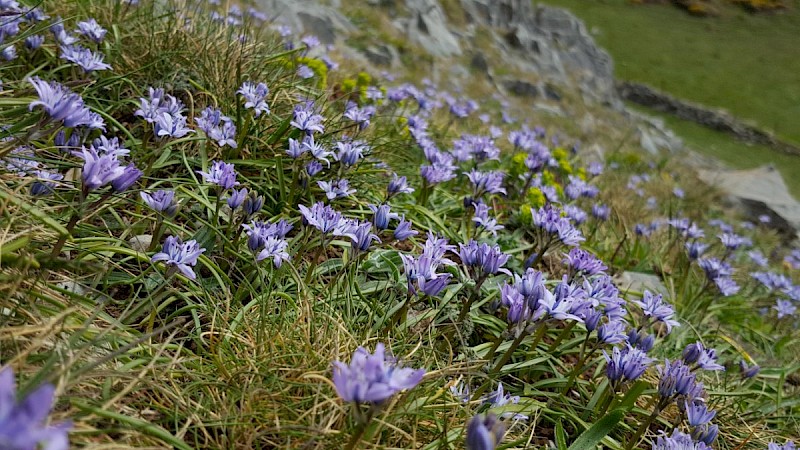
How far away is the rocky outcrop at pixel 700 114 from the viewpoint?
1134 inches

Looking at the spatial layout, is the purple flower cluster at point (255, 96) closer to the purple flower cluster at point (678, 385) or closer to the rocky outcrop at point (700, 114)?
the purple flower cluster at point (678, 385)

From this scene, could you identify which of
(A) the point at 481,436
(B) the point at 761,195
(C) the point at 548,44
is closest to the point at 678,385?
(A) the point at 481,436

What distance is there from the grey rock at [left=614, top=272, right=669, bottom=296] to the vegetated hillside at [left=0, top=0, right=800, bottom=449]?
0.03m

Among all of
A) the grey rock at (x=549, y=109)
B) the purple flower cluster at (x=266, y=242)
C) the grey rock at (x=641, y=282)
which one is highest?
the purple flower cluster at (x=266, y=242)

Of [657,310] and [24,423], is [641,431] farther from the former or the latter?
[24,423]

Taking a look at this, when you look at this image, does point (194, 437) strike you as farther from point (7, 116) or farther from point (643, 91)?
point (643, 91)

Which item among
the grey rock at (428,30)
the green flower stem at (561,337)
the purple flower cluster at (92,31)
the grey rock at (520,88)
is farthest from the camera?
the grey rock at (520,88)

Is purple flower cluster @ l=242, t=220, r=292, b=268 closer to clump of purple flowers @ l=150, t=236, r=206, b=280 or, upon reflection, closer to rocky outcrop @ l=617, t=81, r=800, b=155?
clump of purple flowers @ l=150, t=236, r=206, b=280

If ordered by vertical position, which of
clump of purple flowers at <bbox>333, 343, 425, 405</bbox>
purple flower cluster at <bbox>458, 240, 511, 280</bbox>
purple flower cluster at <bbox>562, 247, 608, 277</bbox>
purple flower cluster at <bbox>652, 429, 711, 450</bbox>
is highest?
clump of purple flowers at <bbox>333, 343, 425, 405</bbox>

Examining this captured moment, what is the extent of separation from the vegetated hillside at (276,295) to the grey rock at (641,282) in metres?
0.03

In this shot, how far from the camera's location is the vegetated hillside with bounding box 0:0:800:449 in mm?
1458

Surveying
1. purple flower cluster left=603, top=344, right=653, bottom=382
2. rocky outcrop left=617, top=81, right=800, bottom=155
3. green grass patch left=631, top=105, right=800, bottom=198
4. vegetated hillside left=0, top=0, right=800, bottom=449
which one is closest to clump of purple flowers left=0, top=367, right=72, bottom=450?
vegetated hillside left=0, top=0, right=800, bottom=449

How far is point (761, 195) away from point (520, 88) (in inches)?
314

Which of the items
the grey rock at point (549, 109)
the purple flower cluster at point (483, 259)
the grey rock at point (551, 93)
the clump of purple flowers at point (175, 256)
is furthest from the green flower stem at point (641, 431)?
the grey rock at point (551, 93)
